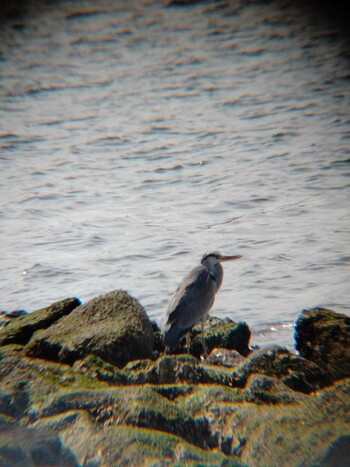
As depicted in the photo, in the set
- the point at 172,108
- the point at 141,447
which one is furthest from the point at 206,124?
the point at 141,447

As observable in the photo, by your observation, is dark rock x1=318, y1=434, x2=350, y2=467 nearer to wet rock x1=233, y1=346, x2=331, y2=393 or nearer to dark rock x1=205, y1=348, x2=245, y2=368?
wet rock x1=233, y1=346, x2=331, y2=393

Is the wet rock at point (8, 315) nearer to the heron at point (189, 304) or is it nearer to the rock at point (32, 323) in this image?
the rock at point (32, 323)

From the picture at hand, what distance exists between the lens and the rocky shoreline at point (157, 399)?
106 inches

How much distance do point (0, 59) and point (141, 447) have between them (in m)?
18.6

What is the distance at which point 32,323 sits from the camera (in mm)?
4660

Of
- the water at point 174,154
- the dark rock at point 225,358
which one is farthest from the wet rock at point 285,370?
the water at point 174,154

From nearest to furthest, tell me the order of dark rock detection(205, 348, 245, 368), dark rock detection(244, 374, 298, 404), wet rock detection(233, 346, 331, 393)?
dark rock detection(244, 374, 298, 404), wet rock detection(233, 346, 331, 393), dark rock detection(205, 348, 245, 368)

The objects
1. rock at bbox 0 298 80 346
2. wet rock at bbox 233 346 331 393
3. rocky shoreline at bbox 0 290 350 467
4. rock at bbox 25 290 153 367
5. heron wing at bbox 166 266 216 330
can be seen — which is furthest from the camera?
heron wing at bbox 166 266 216 330

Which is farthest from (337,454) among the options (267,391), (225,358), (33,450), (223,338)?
(223,338)

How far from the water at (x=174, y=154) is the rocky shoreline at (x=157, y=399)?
143 cm

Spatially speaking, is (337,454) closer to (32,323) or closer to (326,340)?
(326,340)

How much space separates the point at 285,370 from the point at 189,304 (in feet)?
4.29

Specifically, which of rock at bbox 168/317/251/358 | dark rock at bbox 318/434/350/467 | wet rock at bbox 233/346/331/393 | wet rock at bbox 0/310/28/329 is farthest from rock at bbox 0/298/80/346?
dark rock at bbox 318/434/350/467

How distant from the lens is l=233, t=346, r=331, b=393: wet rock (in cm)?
366
